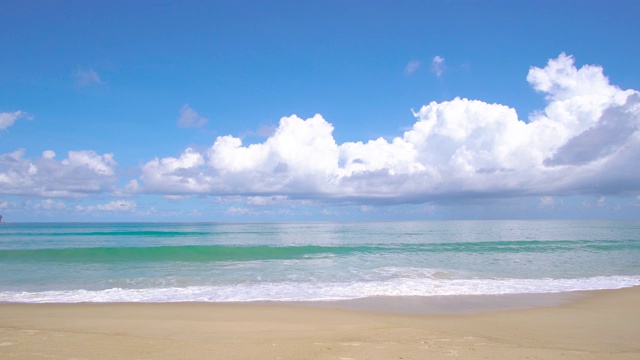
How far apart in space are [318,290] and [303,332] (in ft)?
20.0

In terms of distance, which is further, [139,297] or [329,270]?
[329,270]

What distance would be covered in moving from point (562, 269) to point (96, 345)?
73.7 feet

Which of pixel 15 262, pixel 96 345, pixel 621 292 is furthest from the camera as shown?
pixel 15 262

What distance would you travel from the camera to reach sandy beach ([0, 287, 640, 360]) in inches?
283

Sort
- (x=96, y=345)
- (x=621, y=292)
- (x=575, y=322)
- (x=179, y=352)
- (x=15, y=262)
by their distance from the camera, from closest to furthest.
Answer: (x=179, y=352), (x=96, y=345), (x=575, y=322), (x=621, y=292), (x=15, y=262)

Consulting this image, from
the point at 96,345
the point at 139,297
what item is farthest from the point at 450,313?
the point at 139,297

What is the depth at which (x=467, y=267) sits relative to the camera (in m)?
21.3

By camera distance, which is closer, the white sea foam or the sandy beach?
the sandy beach

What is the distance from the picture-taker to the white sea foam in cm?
1324

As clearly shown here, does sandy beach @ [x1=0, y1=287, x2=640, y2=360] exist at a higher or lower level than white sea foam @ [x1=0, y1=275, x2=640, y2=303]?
higher

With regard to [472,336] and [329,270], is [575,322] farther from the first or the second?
[329,270]

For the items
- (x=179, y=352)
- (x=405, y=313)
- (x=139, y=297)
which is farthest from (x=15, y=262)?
(x=405, y=313)

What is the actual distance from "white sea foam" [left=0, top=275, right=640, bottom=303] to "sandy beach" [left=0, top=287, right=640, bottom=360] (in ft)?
4.19

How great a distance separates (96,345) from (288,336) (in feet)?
13.3
